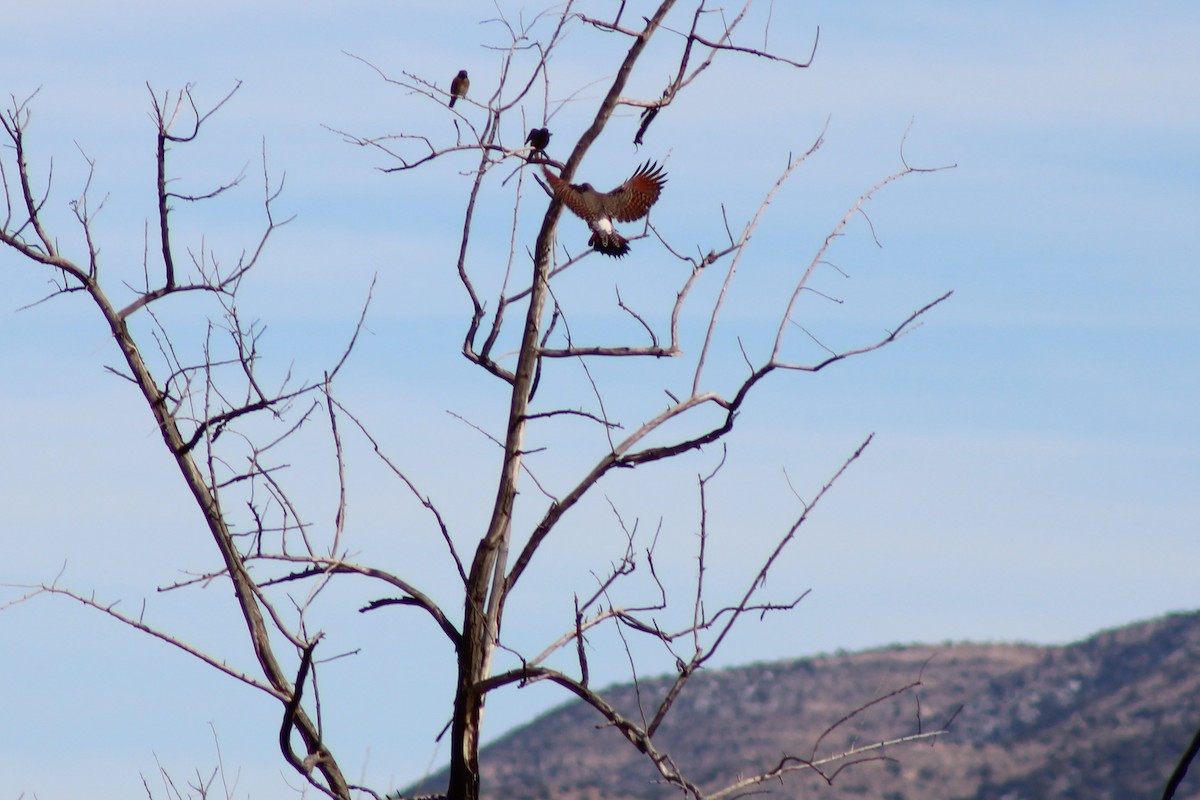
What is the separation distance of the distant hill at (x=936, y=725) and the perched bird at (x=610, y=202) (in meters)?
39.9

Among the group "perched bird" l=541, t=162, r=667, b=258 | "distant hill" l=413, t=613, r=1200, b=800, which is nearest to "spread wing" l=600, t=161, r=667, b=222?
"perched bird" l=541, t=162, r=667, b=258

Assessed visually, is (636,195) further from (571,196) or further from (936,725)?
(936,725)

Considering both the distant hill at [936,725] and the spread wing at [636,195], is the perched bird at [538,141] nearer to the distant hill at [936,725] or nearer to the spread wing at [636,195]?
the spread wing at [636,195]

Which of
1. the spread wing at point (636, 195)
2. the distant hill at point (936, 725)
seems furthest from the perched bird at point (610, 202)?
the distant hill at point (936, 725)

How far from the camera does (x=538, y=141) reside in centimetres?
732

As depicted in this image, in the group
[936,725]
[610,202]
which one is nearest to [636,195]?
[610,202]

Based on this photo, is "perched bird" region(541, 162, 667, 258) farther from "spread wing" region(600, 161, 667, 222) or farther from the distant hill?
the distant hill

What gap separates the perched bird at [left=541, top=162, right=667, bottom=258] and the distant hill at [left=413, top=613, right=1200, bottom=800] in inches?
1569

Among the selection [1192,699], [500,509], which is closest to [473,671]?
[500,509]

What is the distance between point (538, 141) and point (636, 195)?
1.80 feet

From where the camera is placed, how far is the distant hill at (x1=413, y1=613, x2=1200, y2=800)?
5119 cm

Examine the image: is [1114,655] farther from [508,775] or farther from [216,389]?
[216,389]

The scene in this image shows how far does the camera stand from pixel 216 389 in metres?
6.30

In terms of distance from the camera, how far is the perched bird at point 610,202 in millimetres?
6473
